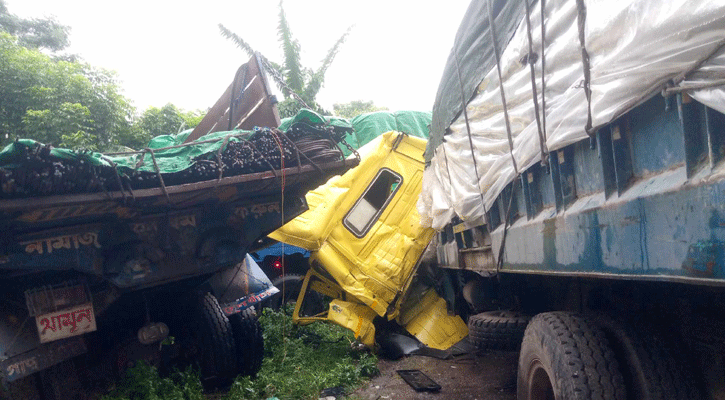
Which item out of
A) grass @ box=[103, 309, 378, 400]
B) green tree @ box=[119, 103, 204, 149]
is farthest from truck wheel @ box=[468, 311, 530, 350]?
green tree @ box=[119, 103, 204, 149]

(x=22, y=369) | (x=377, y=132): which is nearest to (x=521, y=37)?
(x=22, y=369)

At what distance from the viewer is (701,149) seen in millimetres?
1385

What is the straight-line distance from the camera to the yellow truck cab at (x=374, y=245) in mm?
5582

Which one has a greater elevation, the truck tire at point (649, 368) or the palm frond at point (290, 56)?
the palm frond at point (290, 56)

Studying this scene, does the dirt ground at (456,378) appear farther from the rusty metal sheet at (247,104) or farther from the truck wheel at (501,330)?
the rusty metal sheet at (247,104)

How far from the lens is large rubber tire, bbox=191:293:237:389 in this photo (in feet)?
13.0

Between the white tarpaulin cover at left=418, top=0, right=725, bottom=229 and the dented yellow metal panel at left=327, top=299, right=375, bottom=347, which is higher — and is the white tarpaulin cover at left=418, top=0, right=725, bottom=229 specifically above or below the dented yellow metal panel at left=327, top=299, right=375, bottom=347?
above

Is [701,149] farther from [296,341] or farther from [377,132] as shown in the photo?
[377,132]

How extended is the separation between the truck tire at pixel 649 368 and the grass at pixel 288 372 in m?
2.60

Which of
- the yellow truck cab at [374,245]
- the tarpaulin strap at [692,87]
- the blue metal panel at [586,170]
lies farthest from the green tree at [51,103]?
the tarpaulin strap at [692,87]

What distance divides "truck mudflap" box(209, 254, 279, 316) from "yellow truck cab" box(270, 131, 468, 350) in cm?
112

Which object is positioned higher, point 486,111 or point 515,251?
point 486,111

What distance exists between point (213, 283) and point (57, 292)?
1.36 metres

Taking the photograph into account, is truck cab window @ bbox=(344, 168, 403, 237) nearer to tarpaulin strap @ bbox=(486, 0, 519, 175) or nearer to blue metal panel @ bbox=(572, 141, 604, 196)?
tarpaulin strap @ bbox=(486, 0, 519, 175)
